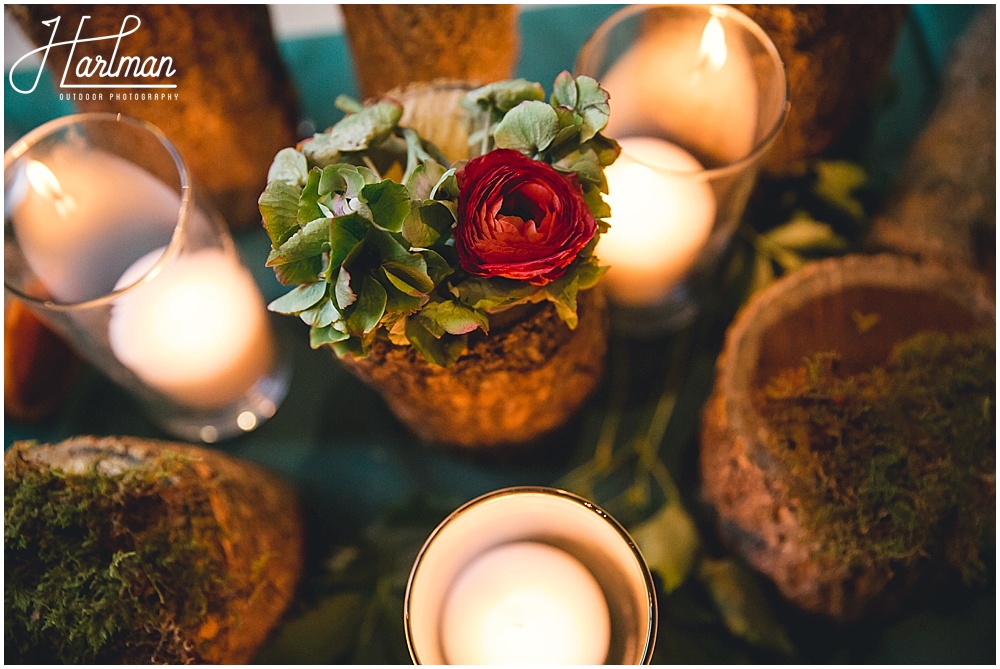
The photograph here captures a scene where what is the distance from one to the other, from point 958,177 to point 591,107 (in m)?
0.48

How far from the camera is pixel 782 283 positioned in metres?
0.63

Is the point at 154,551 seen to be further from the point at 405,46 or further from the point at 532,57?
the point at 532,57

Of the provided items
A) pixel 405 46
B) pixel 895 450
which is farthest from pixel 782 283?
pixel 405 46

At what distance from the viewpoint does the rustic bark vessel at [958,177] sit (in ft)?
2.38

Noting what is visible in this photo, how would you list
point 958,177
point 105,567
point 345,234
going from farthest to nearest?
point 958,177 < point 105,567 < point 345,234

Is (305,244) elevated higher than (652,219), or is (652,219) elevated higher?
(305,244)

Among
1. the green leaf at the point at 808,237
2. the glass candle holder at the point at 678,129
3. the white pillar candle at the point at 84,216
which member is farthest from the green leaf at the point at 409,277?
the green leaf at the point at 808,237

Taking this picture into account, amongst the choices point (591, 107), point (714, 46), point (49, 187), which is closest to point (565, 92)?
point (591, 107)

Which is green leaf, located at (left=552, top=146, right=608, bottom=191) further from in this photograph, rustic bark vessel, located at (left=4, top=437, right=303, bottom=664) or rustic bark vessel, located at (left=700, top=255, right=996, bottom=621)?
rustic bark vessel, located at (left=4, top=437, right=303, bottom=664)

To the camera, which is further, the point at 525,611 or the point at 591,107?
the point at 525,611

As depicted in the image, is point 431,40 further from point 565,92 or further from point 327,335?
point 327,335

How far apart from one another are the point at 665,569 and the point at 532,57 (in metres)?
0.61

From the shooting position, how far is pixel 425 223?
1.39ft

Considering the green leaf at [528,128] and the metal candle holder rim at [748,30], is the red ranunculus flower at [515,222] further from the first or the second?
the metal candle holder rim at [748,30]
